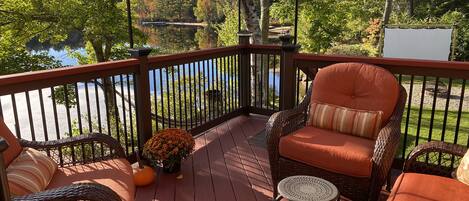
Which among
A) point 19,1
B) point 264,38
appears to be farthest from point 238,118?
point 19,1

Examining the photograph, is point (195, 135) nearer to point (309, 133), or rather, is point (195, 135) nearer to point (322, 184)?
point (309, 133)

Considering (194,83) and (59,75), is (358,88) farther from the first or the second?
(59,75)

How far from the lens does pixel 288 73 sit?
3814 millimetres

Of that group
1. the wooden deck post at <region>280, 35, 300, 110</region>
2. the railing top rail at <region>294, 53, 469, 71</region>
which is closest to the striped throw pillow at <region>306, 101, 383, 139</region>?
the railing top rail at <region>294, 53, 469, 71</region>

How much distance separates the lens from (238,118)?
4719mm

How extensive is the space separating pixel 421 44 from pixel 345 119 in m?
7.04

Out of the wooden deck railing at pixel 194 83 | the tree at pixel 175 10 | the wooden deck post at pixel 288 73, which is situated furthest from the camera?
the tree at pixel 175 10

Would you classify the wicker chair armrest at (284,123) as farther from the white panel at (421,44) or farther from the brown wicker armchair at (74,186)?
the white panel at (421,44)

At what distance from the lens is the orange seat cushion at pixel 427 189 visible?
5.90ft

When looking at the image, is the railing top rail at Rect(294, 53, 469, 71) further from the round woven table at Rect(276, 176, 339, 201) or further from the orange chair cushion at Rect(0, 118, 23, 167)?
the orange chair cushion at Rect(0, 118, 23, 167)

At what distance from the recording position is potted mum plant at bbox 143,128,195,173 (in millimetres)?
2916

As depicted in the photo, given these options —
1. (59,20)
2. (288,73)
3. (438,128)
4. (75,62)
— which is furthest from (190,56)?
(75,62)

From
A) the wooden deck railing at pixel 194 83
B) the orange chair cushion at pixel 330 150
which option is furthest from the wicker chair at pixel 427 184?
the wooden deck railing at pixel 194 83

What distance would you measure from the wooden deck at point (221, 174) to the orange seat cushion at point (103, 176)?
2.03 feet
